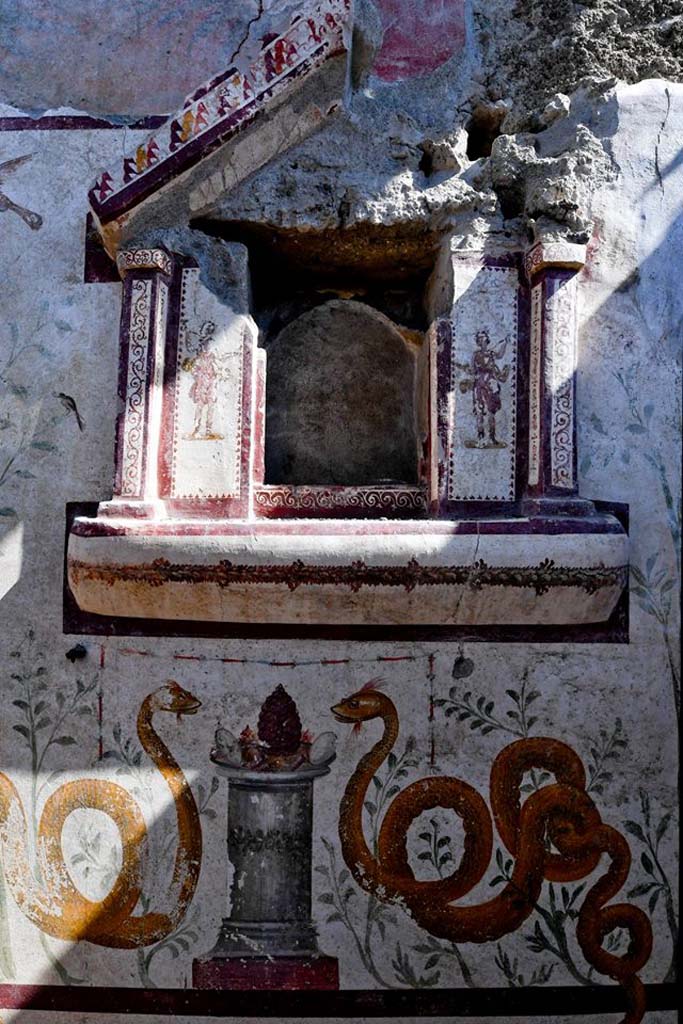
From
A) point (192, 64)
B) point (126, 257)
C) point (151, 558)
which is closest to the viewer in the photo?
point (151, 558)

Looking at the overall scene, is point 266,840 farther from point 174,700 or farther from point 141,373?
point 141,373

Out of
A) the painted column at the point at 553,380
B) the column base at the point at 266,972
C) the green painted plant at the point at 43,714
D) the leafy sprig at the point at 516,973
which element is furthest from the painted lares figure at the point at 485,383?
the column base at the point at 266,972

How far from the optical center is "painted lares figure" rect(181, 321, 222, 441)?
13.1 feet

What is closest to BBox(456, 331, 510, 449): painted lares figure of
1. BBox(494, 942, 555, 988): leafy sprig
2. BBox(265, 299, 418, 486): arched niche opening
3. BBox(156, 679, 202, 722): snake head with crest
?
BBox(265, 299, 418, 486): arched niche opening

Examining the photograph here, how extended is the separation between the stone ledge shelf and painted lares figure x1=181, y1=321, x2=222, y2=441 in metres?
0.38

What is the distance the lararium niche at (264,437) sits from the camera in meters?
3.74

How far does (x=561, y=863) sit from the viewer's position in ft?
12.7

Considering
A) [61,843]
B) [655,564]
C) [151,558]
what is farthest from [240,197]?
[61,843]

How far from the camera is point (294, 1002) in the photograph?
380cm

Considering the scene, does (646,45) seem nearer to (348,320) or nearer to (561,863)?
(348,320)

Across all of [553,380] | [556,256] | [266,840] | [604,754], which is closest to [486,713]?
[604,754]

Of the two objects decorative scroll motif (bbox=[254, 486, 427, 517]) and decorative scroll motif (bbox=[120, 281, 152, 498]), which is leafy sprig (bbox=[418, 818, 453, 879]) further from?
decorative scroll motif (bbox=[120, 281, 152, 498])

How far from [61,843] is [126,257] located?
81.6 inches

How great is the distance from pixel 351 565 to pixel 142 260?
1340mm
